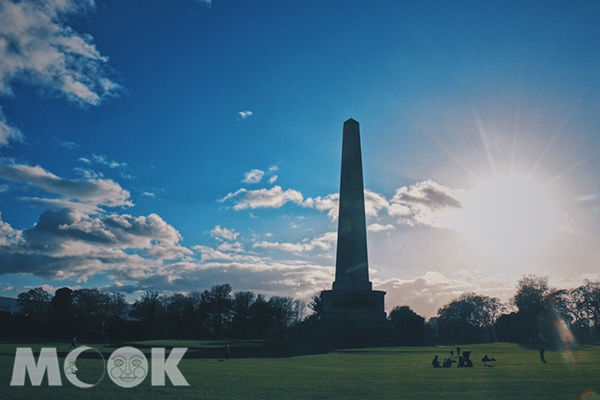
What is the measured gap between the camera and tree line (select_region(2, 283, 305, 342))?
60.2 metres

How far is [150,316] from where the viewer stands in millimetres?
66125

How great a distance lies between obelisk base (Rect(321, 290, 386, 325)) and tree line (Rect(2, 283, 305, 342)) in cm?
2947

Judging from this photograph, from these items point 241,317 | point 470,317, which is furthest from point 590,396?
point 470,317

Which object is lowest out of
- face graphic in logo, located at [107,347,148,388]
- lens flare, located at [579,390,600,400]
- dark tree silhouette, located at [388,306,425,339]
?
lens flare, located at [579,390,600,400]

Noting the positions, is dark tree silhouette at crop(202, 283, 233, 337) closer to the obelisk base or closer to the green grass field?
the obelisk base

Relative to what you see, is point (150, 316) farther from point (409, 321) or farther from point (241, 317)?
point (409, 321)

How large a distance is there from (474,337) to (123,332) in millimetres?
63011

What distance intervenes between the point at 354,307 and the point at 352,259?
4.91 m

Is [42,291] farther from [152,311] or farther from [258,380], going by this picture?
[258,380]

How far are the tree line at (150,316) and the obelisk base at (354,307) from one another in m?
29.5

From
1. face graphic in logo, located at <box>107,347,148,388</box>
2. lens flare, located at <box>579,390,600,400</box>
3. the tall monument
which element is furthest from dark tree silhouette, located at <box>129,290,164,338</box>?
lens flare, located at <box>579,390,600,400</box>

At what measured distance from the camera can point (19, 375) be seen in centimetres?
1402

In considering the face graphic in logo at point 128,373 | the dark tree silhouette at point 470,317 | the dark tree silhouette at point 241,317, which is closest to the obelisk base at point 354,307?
the face graphic in logo at point 128,373

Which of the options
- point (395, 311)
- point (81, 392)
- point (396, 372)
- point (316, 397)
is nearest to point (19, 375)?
point (81, 392)
